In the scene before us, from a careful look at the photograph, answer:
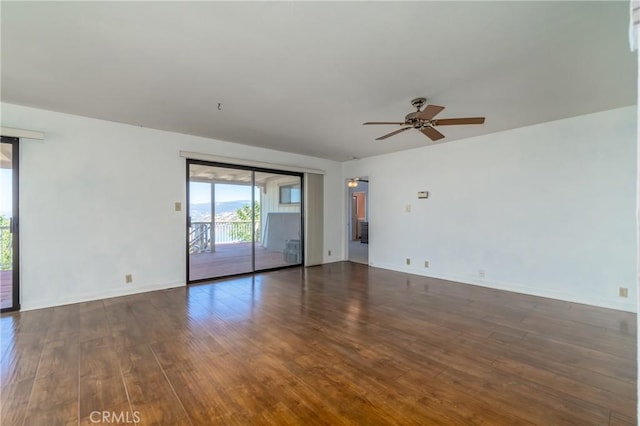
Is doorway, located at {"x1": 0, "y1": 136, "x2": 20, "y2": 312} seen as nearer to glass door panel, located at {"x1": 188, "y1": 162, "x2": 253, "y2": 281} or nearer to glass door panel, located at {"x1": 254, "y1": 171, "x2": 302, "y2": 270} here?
glass door panel, located at {"x1": 188, "y1": 162, "x2": 253, "y2": 281}

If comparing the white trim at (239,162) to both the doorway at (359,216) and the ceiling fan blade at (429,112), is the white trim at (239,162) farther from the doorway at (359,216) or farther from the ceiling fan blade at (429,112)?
the doorway at (359,216)

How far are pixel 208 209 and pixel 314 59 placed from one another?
11.4 ft

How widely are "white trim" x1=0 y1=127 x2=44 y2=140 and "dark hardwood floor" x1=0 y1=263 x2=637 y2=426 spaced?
6.82ft

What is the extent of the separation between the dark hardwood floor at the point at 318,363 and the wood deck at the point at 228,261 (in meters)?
1.09

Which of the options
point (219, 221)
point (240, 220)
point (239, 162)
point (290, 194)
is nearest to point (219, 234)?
point (219, 221)

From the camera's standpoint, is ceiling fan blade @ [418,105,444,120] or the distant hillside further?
the distant hillside

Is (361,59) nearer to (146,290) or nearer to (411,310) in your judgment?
(411,310)

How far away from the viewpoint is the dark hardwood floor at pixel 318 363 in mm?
1696

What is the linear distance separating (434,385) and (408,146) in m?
4.29

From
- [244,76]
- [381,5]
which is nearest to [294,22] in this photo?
[381,5]

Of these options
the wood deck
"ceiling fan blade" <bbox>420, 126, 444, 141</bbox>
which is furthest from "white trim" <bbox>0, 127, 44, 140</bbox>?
"ceiling fan blade" <bbox>420, 126, 444, 141</bbox>

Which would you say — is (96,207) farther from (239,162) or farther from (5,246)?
(239,162)

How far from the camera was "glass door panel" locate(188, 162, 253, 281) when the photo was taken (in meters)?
4.78

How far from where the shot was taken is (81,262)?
3699 millimetres
